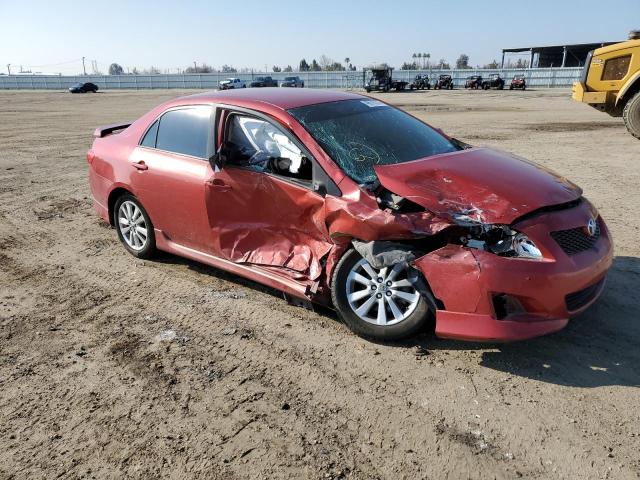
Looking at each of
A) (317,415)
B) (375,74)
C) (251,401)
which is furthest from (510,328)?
(375,74)

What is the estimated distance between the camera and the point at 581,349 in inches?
132

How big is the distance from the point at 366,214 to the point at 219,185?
143 cm

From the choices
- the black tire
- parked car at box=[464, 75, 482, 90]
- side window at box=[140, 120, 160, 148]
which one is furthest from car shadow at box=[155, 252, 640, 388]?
parked car at box=[464, 75, 482, 90]

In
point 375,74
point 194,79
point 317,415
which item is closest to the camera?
point 317,415

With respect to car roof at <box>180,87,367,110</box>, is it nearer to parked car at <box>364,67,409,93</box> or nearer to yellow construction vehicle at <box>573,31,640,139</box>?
yellow construction vehicle at <box>573,31,640,139</box>

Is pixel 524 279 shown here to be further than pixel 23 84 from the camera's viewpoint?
No

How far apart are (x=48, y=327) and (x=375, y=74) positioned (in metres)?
45.2

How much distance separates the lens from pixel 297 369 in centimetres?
329

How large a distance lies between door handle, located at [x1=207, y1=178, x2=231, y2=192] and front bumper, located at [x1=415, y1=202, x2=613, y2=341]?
5.74ft

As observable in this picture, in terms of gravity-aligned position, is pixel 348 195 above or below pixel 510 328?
above

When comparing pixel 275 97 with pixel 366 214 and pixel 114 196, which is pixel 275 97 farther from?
pixel 114 196

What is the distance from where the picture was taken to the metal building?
194 feet

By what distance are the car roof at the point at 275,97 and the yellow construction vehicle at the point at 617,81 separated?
9660mm

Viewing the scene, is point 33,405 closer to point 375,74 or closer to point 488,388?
point 488,388
